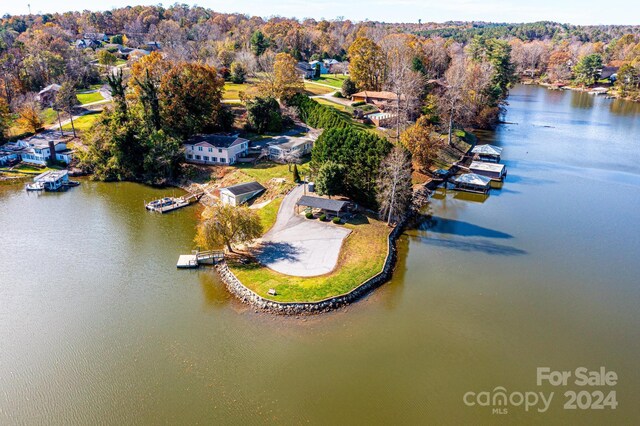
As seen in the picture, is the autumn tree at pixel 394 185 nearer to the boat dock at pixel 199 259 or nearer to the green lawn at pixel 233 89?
the boat dock at pixel 199 259

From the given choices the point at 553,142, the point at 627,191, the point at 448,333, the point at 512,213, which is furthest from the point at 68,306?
the point at 553,142

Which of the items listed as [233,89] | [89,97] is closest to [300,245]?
[233,89]

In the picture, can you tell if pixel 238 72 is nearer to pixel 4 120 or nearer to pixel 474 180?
pixel 4 120

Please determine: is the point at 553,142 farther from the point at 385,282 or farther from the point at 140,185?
the point at 140,185

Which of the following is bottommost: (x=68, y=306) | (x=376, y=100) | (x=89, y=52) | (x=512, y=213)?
(x=68, y=306)

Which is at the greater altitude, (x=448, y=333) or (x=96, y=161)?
(x=96, y=161)

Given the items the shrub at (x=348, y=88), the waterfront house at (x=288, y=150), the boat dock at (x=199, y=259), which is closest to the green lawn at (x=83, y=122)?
the waterfront house at (x=288, y=150)

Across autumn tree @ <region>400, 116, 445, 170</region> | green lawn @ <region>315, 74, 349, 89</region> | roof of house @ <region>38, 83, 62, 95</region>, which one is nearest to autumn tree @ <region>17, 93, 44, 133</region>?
roof of house @ <region>38, 83, 62, 95</region>
